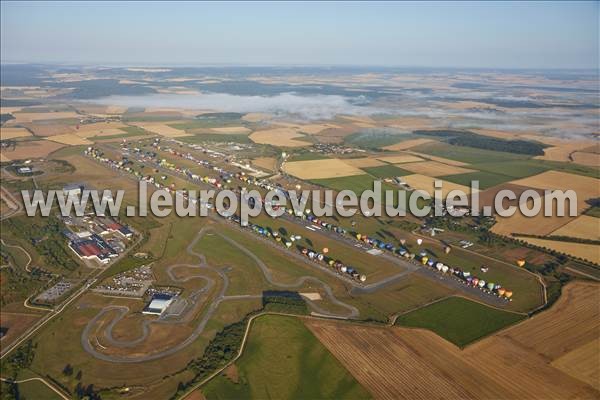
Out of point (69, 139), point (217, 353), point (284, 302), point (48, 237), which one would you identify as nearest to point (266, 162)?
point (48, 237)

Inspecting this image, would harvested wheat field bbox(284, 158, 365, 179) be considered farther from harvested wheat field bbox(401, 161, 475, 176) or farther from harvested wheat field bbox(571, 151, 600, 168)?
harvested wheat field bbox(571, 151, 600, 168)

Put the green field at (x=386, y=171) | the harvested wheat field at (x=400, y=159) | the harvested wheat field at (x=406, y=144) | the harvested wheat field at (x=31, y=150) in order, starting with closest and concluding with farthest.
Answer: the green field at (x=386, y=171), the harvested wheat field at (x=400, y=159), the harvested wheat field at (x=31, y=150), the harvested wheat field at (x=406, y=144)

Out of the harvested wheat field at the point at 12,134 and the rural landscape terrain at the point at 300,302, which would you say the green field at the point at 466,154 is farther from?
the harvested wheat field at the point at 12,134

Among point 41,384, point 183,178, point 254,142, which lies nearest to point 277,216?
point 183,178

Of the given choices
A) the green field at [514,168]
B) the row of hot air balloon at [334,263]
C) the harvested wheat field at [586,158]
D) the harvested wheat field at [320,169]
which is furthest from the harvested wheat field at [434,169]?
the row of hot air balloon at [334,263]

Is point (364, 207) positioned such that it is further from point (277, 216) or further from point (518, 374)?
point (518, 374)
